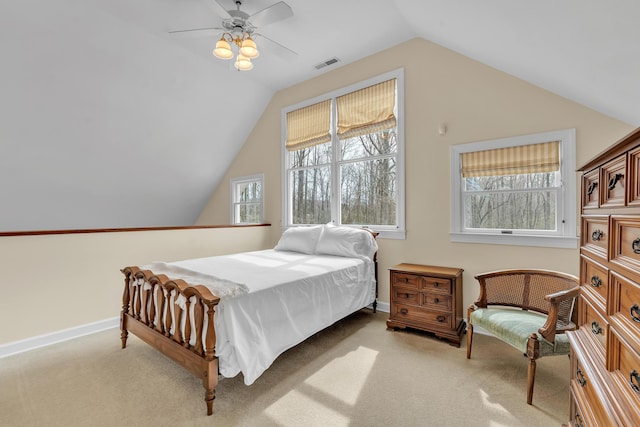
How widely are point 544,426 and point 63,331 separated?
4.04m

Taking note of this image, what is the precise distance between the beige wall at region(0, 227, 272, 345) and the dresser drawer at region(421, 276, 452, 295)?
Answer: 3.16 metres

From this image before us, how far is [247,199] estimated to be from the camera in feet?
18.1

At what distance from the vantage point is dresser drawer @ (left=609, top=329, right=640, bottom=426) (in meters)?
0.84

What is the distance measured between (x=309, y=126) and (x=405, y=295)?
2796mm

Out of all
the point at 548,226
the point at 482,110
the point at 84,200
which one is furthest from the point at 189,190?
the point at 548,226

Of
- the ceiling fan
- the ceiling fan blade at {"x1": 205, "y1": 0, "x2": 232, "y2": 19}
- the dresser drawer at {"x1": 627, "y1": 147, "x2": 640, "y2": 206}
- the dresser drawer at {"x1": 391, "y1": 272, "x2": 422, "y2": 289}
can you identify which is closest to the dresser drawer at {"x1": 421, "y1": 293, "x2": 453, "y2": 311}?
the dresser drawer at {"x1": 391, "y1": 272, "x2": 422, "y2": 289}

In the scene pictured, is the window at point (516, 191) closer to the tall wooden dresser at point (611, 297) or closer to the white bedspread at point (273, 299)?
the white bedspread at point (273, 299)

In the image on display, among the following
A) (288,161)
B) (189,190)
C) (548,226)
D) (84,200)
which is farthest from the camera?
(189,190)

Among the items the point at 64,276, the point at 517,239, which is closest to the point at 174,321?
the point at 64,276

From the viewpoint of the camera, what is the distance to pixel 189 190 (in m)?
5.50

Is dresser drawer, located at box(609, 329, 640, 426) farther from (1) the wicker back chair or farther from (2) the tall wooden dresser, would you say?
(1) the wicker back chair

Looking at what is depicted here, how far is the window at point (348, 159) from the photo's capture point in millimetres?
3617

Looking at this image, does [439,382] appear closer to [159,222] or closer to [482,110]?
[482,110]

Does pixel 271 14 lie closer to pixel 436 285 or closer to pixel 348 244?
pixel 348 244
